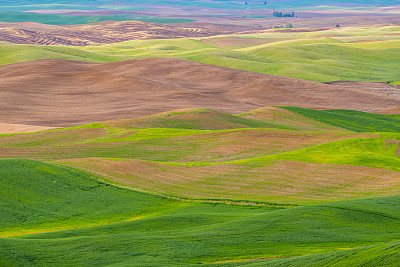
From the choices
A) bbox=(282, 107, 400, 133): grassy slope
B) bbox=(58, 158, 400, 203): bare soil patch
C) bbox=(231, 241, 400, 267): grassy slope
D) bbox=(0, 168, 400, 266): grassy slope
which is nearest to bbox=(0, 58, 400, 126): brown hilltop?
bbox=(282, 107, 400, 133): grassy slope

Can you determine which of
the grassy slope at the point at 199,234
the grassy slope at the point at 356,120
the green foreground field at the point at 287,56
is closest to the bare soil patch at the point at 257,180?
the grassy slope at the point at 199,234

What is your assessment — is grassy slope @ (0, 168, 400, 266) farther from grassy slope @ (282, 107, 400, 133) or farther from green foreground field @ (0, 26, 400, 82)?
green foreground field @ (0, 26, 400, 82)

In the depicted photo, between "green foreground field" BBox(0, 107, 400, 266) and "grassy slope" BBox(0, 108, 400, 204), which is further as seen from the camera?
"grassy slope" BBox(0, 108, 400, 204)

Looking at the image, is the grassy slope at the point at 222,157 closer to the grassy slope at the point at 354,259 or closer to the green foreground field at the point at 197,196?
the green foreground field at the point at 197,196

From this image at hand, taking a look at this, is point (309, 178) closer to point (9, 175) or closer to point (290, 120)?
point (9, 175)

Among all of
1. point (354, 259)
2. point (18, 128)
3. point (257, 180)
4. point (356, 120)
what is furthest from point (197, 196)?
point (356, 120)
